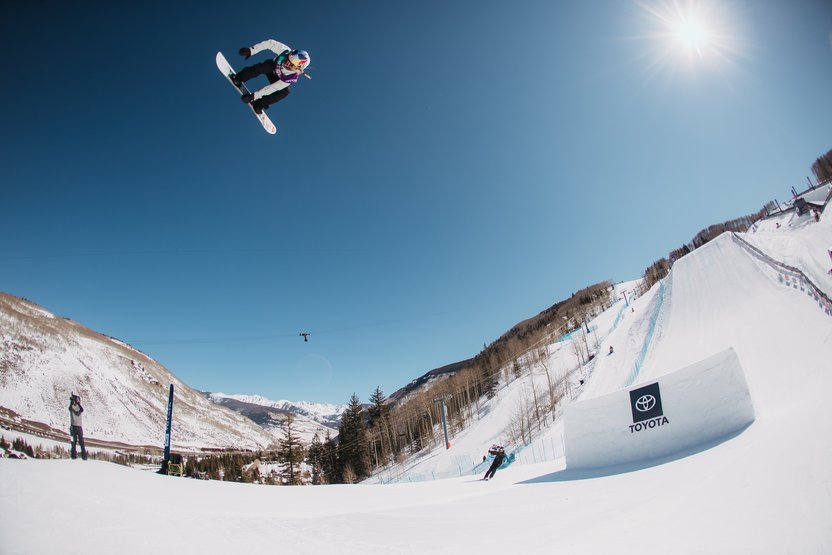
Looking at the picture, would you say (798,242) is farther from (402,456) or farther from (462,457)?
(402,456)

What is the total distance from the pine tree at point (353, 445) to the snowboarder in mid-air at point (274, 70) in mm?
53567

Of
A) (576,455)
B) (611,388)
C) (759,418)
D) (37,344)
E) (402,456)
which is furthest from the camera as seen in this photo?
(37,344)

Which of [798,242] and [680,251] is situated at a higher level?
[680,251]

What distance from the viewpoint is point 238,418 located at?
197250mm

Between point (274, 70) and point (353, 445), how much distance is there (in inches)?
2174

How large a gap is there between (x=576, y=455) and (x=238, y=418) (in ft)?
766

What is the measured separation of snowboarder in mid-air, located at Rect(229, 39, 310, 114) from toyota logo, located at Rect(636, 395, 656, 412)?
11.9 m

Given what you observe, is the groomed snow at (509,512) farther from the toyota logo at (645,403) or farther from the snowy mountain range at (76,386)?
the snowy mountain range at (76,386)

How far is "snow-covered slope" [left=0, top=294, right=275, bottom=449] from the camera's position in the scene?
239ft

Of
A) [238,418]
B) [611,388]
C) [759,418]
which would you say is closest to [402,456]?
[611,388]

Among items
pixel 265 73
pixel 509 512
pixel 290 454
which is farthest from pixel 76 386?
pixel 509 512

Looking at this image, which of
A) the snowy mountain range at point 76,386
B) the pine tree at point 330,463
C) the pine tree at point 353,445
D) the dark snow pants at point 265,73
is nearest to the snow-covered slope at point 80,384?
the snowy mountain range at point 76,386

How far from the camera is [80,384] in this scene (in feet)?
294

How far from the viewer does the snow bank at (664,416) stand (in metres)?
6.79
